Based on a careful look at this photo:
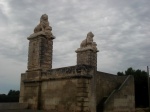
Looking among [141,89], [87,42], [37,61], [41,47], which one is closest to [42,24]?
[41,47]

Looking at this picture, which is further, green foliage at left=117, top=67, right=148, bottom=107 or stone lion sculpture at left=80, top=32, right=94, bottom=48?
green foliage at left=117, top=67, right=148, bottom=107

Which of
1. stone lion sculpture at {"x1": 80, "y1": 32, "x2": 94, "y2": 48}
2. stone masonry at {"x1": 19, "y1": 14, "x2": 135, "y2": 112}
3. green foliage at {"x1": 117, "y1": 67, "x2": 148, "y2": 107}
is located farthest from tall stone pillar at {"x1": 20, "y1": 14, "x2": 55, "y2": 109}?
green foliage at {"x1": 117, "y1": 67, "x2": 148, "y2": 107}

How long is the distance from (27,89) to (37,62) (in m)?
1.94

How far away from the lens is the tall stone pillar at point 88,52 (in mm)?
17344

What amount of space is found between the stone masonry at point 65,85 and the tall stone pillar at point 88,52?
0.35ft

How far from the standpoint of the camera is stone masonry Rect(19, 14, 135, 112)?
1240cm

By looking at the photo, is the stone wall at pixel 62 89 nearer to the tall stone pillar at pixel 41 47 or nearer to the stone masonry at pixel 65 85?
the stone masonry at pixel 65 85

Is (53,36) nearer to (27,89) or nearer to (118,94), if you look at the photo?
(27,89)

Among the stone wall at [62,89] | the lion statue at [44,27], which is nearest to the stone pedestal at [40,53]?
the lion statue at [44,27]

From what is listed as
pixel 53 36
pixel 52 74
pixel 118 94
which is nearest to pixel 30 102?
pixel 52 74

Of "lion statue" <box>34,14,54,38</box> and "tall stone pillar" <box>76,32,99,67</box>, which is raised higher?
"lion statue" <box>34,14,54,38</box>

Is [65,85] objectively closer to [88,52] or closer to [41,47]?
[41,47]

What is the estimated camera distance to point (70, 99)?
41.7 feet

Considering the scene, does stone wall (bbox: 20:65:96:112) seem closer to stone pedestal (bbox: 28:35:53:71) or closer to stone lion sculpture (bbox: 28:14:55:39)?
stone pedestal (bbox: 28:35:53:71)
